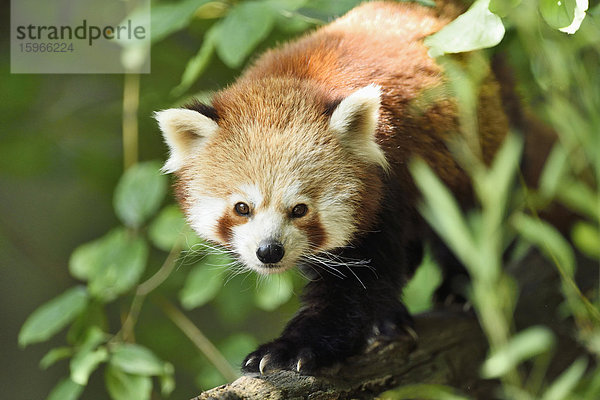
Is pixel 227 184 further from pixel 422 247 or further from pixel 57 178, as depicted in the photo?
pixel 57 178

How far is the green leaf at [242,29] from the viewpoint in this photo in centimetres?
243

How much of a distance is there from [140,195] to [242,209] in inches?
36.8

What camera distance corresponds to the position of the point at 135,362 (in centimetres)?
262

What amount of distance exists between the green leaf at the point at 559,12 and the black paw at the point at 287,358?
1.23 m

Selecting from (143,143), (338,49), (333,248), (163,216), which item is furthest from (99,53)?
(333,248)

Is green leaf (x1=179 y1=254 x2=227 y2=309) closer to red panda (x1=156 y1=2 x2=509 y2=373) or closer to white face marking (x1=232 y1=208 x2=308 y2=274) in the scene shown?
red panda (x1=156 y1=2 x2=509 y2=373)

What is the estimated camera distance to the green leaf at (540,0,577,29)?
5.81 feet

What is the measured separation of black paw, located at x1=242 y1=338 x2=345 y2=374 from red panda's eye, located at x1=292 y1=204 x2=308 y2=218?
0.46 meters

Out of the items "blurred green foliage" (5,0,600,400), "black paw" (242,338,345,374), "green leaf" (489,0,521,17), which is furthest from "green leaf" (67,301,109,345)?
"green leaf" (489,0,521,17)

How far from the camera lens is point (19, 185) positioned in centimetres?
491

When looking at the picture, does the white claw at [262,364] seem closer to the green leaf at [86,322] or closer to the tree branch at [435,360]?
the tree branch at [435,360]

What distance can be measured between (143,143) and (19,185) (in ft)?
4.47

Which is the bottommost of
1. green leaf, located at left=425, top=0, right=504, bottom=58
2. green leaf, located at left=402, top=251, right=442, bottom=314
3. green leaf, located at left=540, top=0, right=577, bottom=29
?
green leaf, located at left=402, top=251, right=442, bottom=314

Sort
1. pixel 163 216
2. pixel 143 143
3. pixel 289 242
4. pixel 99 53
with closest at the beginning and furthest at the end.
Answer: pixel 289 242 → pixel 163 216 → pixel 99 53 → pixel 143 143
